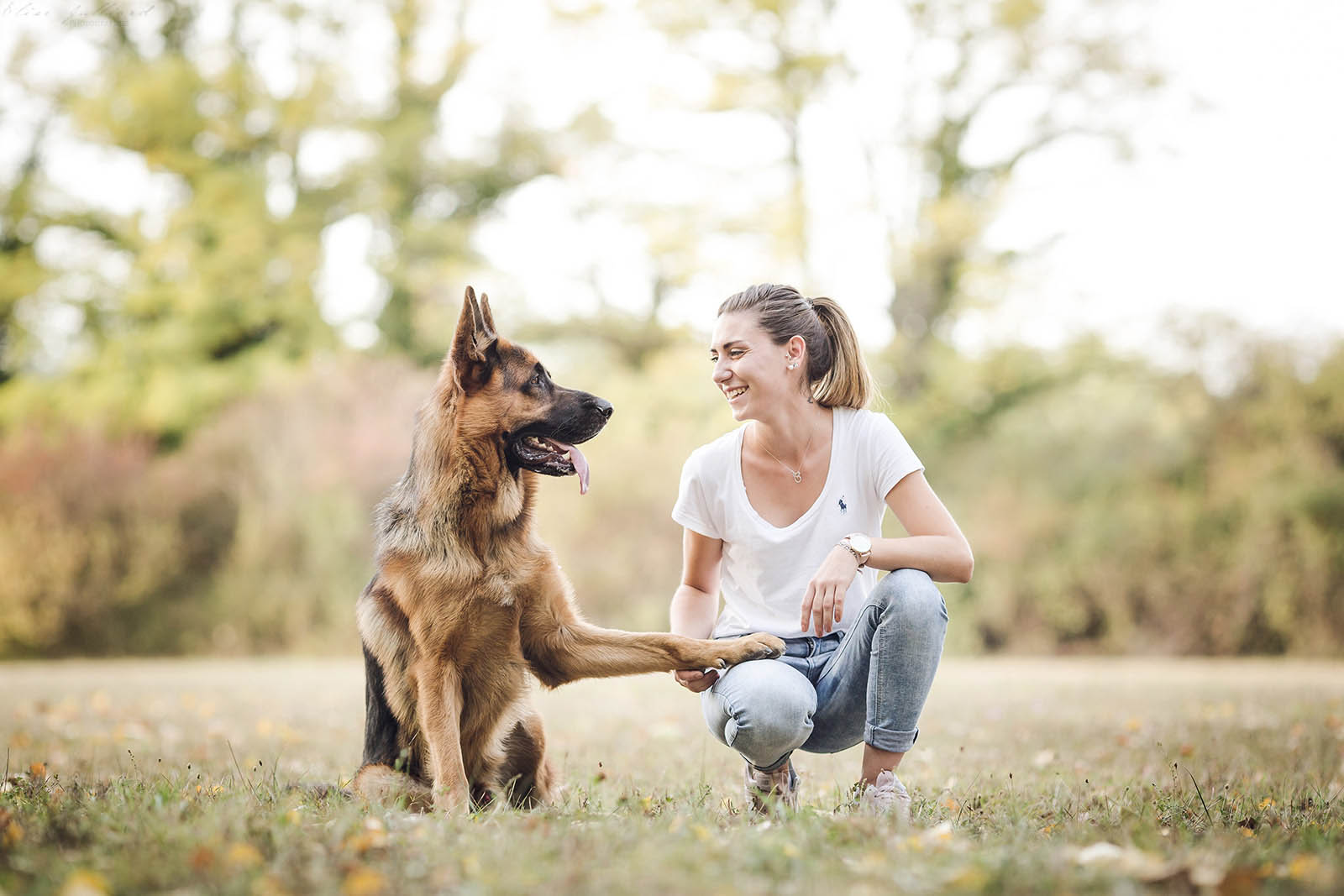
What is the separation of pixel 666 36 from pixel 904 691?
1598cm

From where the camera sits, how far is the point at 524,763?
11.8 feet

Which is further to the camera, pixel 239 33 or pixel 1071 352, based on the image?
pixel 239 33

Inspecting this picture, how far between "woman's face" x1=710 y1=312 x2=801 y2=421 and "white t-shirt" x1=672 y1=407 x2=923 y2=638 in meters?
0.20

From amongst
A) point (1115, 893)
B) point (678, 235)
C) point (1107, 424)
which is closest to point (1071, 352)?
point (1107, 424)

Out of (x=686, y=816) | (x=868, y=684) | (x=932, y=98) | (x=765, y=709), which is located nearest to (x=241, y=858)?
(x=686, y=816)

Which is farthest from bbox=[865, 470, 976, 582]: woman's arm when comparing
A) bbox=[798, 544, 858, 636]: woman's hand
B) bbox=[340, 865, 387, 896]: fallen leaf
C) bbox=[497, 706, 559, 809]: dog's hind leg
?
bbox=[340, 865, 387, 896]: fallen leaf

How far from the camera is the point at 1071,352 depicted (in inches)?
669

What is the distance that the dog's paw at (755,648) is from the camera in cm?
338

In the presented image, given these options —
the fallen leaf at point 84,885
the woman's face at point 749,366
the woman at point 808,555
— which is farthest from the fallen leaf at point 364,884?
the woman's face at point 749,366

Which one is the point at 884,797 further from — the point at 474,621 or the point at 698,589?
the point at 474,621

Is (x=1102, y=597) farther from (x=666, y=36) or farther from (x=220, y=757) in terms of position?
(x=220, y=757)

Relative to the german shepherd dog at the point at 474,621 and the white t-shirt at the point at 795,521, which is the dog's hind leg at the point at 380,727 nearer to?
the german shepherd dog at the point at 474,621

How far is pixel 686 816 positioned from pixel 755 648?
60 centimetres

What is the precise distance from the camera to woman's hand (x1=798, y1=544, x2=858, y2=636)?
3211 mm
